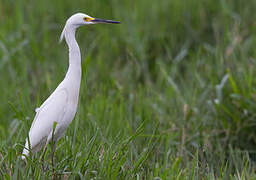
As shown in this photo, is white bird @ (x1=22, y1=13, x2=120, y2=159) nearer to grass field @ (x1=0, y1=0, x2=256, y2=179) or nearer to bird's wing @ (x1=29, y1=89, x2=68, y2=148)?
bird's wing @ (x1=29, y1=89, x2=68, y2=148)

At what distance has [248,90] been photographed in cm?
363

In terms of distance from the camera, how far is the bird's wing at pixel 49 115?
2.30m

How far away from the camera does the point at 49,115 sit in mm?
2338

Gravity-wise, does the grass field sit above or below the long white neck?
below

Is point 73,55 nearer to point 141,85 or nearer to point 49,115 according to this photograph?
point 49,115

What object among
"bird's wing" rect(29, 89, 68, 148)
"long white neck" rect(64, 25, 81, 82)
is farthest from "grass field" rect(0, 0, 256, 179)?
"long white neck" rect(64, 25, 81, 82)

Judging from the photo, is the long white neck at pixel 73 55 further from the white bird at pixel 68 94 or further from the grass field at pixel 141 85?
the grass field at pixel 141 85

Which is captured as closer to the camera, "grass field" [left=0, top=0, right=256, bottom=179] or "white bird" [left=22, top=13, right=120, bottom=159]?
"white bird" [left=22, top=13, right=120, bottom=159]

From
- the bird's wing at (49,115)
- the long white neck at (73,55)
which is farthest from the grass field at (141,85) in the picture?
the long white neck at (73,55)

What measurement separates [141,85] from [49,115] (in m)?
2.13

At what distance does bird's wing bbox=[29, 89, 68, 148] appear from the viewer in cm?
230

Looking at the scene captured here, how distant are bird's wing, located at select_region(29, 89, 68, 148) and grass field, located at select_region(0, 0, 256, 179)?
0.11m

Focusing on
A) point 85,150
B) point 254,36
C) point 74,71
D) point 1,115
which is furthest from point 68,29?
point 254,36

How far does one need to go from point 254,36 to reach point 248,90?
1078mm
